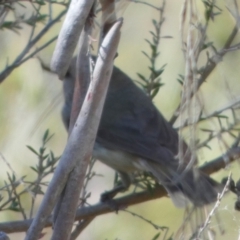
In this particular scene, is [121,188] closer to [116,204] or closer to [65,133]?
[116,204]

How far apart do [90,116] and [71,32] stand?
16 centimetres

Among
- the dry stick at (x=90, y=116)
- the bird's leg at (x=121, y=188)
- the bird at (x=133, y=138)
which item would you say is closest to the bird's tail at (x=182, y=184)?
the bird at (x=133, y=138)

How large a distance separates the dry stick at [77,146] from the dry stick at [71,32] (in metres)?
0.05

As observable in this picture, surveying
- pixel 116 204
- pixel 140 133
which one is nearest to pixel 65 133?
pixel 140 133

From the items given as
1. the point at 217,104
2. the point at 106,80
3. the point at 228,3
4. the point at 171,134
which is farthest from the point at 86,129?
the point at 217,104

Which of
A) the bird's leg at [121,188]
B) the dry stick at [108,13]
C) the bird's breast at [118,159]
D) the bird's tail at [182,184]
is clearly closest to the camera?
the dry stick at [108,13]

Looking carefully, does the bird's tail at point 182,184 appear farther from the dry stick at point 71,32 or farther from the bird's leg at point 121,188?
the dry stick at point 71,32

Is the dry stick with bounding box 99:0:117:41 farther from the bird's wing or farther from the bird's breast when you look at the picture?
the bird's breast

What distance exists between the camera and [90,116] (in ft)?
3.66

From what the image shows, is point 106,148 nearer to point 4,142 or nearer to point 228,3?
point 4,142

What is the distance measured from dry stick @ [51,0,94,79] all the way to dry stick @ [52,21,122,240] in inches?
2.1

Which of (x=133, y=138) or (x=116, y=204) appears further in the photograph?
(x=133, y=138)

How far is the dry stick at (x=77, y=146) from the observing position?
1.10m

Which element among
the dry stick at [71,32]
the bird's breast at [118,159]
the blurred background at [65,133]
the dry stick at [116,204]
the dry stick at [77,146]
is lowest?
the dry stick at [77,146]
